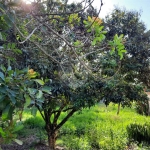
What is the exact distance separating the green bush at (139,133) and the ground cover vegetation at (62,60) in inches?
35.1

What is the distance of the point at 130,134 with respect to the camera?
15.6ft

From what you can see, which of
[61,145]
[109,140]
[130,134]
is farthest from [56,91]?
[130,134]

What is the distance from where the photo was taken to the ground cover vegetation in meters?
0.98

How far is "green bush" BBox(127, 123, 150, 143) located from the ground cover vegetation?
0.89 metres

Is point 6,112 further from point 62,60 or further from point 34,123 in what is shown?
point 34,123

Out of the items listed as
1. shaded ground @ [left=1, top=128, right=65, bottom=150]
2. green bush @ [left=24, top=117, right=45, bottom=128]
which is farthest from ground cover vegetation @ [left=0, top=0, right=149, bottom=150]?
green bush @ [left=24, top=117, right=45, bottom=128]

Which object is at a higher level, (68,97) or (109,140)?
(68,97)

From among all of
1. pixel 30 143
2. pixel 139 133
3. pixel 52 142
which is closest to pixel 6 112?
pixel 52 142

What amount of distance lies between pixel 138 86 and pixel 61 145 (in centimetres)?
210

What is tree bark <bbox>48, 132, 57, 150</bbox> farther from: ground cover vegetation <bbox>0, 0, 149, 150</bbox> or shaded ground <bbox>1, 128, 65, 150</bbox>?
shaded ground <bbox>1, 128, 65, 150</bbox>

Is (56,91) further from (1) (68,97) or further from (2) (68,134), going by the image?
(2) (68,134)

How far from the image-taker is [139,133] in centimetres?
462

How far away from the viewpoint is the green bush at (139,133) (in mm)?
4539

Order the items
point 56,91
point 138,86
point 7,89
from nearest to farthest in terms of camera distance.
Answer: point 7,89
point 56,91
point 138,86
